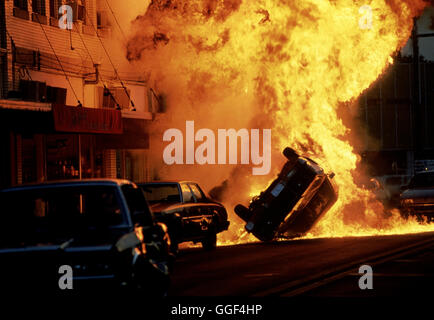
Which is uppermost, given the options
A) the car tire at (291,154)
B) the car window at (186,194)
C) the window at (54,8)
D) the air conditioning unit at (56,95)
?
the window at (54,8)

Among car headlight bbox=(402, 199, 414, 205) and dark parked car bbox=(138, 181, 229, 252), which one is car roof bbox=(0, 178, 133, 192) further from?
car headlight bbox=(402, 199, 414, 205)

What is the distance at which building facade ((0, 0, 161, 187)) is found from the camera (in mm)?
24141

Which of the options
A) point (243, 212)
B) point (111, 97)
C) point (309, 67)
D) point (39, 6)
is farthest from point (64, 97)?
point (243, 212)

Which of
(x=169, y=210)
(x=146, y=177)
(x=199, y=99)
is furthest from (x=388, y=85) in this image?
(x=169, y=210)

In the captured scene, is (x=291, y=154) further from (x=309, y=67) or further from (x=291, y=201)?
(x=309, y=67)

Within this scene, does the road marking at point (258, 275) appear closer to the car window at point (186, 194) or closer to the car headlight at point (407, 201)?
the car window at point (186, 194)

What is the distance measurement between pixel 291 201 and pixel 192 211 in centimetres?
239

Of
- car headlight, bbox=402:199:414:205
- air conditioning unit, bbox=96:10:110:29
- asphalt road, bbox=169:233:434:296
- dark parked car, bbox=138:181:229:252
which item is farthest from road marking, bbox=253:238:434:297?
air conditioning unit, bbox=96:10:110:29

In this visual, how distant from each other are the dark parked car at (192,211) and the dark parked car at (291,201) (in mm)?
653

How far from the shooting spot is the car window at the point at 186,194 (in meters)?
18.4

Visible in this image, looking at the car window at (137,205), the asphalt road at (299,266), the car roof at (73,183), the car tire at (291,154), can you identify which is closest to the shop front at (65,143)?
the asphalt road at (299,266)

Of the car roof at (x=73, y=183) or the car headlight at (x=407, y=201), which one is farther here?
the car headlight at (x=407, y=201)
